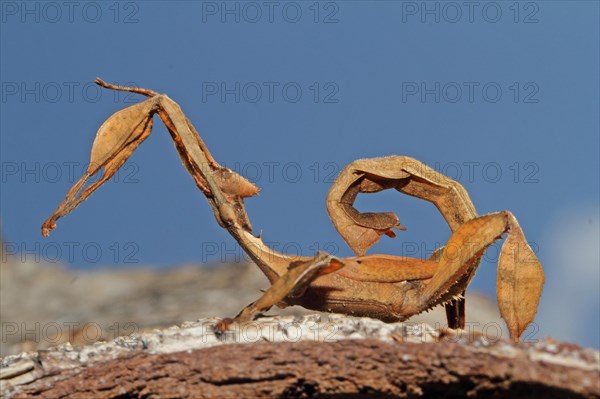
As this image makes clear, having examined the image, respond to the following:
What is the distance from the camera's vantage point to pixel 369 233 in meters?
5.35

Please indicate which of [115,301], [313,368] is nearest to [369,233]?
[313,368]

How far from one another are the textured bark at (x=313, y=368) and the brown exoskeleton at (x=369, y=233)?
0.75m

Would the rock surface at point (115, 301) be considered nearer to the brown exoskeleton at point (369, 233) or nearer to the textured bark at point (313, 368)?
the brown exoskeleton at point (369, 233)

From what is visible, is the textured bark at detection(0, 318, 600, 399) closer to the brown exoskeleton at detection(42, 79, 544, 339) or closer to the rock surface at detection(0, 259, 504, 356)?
the brown exoskeleton at detection(42, 79, 544, 339)

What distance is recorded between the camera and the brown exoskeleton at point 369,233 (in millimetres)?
4883

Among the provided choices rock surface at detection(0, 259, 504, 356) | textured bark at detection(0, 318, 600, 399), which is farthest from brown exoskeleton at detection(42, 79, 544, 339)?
rock surface at detection(0, 259, 504, 356)

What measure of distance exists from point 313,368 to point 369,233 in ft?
4.92

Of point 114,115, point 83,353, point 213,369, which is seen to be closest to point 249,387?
point 213,369

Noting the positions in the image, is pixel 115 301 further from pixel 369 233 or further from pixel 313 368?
pixel 313 368

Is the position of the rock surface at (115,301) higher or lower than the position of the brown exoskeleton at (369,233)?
lower

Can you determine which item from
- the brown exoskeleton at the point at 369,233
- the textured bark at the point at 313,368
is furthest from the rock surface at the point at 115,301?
the textured bark at the point at 313,368

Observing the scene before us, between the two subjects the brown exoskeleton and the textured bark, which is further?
the brown exoskeleton

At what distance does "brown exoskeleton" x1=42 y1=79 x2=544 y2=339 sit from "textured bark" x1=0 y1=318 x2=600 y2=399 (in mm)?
746

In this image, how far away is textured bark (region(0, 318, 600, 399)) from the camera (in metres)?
3.69
